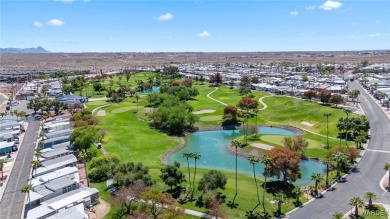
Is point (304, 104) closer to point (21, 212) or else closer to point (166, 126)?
point (166, 126)

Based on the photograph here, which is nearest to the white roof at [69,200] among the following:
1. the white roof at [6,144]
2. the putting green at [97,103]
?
the white roof at [6,144]

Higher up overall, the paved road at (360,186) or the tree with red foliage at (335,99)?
the tree with red foliage at (335,99)

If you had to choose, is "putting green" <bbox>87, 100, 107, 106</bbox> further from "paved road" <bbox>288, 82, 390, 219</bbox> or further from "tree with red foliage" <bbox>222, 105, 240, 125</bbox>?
"paved road" <bbox>288, 82, 390, 219</bbox>

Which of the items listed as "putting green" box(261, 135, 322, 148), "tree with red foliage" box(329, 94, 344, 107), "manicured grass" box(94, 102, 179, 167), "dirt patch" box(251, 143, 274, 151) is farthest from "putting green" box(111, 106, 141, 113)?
"tree with red foliage" box(329, 94, 344, 107)

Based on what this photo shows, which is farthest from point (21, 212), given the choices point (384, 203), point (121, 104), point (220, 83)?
point (220, 83)

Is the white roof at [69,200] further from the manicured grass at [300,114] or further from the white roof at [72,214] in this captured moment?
the manicured grass at [300,114]

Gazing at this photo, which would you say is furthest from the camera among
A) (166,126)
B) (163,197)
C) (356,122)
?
(166,126)

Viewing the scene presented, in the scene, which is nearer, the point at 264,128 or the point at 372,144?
the point at 372,144
